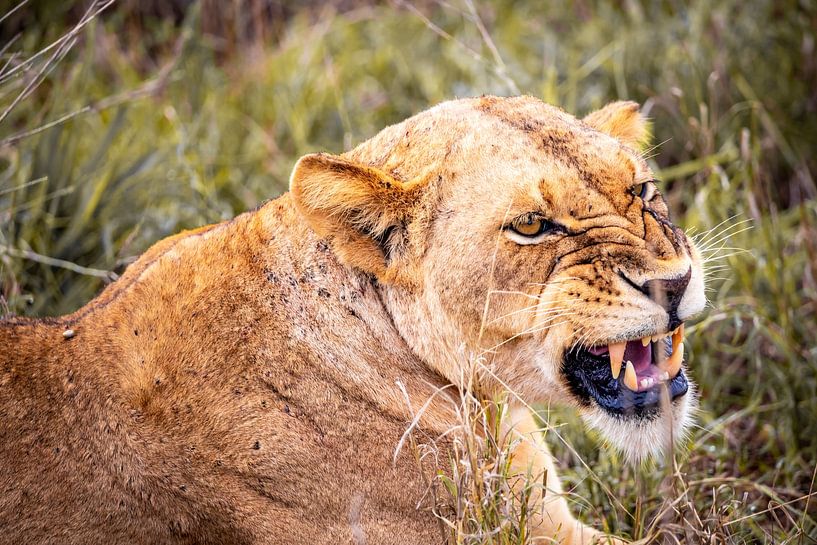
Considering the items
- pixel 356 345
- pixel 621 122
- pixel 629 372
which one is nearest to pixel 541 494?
pixel 629 372

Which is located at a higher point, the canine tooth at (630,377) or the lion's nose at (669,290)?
the lion's nose at (669,290)

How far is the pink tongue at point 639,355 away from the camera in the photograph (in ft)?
9.06

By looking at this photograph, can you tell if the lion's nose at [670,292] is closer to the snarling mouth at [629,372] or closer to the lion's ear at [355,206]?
the snarling mouth at [629,372]

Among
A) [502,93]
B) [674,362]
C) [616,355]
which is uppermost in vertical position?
[616,355]

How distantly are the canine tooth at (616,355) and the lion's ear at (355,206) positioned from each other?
0.68 meters

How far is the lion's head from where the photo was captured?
2678 millimetres

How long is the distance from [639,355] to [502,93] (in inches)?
124

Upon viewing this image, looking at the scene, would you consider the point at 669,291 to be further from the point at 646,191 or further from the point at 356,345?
the point at 356,345

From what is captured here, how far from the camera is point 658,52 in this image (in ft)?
21.0

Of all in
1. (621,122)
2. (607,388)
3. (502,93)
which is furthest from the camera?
(502,93)

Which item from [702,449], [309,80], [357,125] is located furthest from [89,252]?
[702,449]

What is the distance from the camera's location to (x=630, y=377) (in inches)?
108

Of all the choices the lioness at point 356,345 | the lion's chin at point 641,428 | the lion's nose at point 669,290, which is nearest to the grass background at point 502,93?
the lion's chin at point 641,428

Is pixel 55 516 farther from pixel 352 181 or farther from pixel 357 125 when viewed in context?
pixel 357 125
